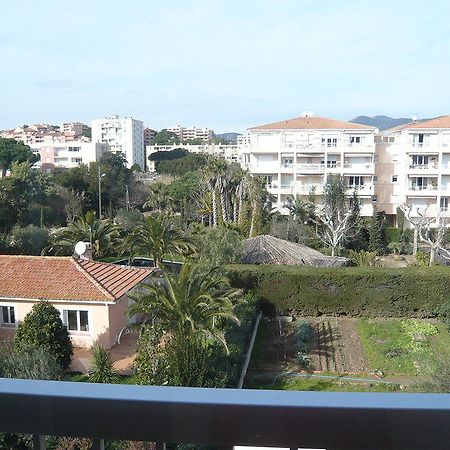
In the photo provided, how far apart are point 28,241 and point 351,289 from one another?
1360 cm

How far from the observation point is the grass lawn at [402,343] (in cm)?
1264

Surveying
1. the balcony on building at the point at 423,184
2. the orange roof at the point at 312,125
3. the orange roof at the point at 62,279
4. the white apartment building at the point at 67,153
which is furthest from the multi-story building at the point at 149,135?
the orange roof at the point at 62,279

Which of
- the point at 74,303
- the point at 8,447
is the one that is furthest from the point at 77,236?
the point at 8,447

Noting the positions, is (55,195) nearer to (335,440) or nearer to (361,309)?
(361,309)

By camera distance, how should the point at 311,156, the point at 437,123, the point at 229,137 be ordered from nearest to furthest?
the point at 437,123 < the point at 311,156 < the point at 229,137

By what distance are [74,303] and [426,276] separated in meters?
10.4

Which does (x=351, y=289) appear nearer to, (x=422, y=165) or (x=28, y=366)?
(x=28, y=366)

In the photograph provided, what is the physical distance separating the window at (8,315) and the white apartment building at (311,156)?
70.4 ft

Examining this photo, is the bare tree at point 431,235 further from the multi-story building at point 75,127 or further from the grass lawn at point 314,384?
the multi-story building at point 75,127

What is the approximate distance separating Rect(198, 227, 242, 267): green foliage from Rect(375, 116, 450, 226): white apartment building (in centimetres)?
1771

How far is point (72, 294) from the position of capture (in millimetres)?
13719

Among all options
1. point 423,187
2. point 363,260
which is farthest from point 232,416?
point 423,187

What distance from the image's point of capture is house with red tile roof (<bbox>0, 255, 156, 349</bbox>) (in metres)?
13.6

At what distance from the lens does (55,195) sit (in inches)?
1337
